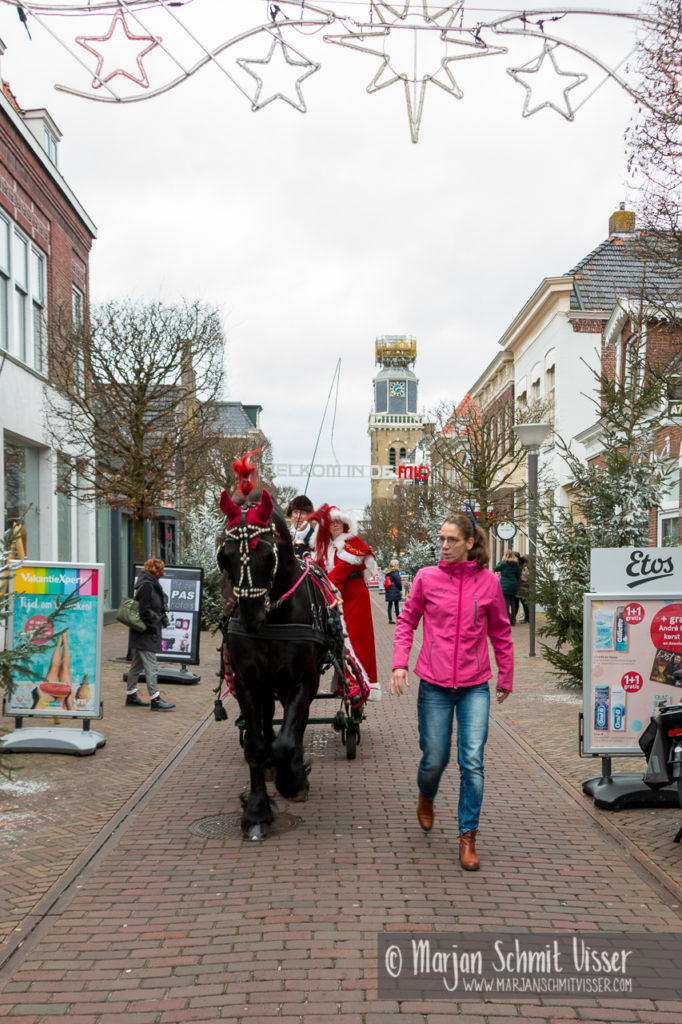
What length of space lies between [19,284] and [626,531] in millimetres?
12562

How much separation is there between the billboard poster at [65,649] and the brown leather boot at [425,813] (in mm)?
3424

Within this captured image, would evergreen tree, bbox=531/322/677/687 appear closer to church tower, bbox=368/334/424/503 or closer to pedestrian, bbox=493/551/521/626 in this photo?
pedestrian, bbox=493/551/521/626

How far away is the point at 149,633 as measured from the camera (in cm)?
1085

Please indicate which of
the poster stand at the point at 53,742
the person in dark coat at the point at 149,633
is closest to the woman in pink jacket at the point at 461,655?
the poster stand at the point at 53,742

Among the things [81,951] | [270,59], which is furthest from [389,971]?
[270,59]

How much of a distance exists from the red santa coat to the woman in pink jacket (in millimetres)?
2828

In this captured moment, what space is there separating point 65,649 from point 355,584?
261 cm

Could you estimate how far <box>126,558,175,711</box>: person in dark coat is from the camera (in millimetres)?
10758

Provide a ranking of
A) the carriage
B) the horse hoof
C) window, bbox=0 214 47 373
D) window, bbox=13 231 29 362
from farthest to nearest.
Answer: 1. window, bbox=13 231 29 362
2. window, bbox=0 214 47 373
3. the horse hoof
4. the carriage

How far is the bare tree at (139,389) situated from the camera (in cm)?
1525

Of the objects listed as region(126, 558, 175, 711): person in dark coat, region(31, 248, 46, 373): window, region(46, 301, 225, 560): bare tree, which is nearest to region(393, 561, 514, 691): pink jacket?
region(126, 558, 175, 711): person in dark coat

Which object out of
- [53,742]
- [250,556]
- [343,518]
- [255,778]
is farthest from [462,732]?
[53,742]

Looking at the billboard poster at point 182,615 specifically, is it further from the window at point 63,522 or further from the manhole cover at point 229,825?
the manhole cover at point 229,825

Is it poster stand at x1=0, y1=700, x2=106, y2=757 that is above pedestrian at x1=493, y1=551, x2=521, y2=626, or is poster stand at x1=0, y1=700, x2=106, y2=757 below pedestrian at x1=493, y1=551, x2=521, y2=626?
below
